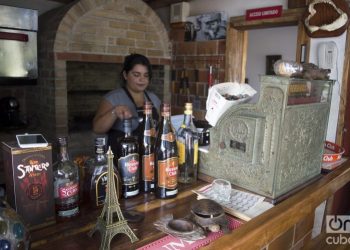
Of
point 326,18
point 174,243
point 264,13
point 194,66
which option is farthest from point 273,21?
point 174,243

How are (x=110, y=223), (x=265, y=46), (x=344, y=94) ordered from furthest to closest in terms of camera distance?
(x=265, y=46), (x=344, y=94), (x=110, y=223)

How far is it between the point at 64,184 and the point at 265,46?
15.2 feet

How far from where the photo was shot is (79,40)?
104 inches

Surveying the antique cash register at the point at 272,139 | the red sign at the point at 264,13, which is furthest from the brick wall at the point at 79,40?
the antique cash register at the point at 272,139

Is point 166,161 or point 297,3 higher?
point 297,3

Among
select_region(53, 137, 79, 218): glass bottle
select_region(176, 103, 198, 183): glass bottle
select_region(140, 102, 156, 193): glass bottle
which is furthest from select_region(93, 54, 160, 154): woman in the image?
select_region(53, 137, 79, 218): glass bottle

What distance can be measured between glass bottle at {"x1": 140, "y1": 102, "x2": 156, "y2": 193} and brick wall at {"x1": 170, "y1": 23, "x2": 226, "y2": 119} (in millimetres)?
2079

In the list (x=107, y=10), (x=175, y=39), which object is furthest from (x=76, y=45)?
(x=175, y=39)

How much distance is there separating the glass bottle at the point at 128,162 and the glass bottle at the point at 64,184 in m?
0.14

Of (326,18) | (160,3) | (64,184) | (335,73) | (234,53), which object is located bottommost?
(64,184)

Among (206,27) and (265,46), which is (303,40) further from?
(265,46)

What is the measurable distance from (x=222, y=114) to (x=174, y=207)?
0.36 metres

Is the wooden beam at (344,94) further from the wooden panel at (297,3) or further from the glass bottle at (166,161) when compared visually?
the glass bottle at (166,161)

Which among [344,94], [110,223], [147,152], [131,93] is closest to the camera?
[110,223]
